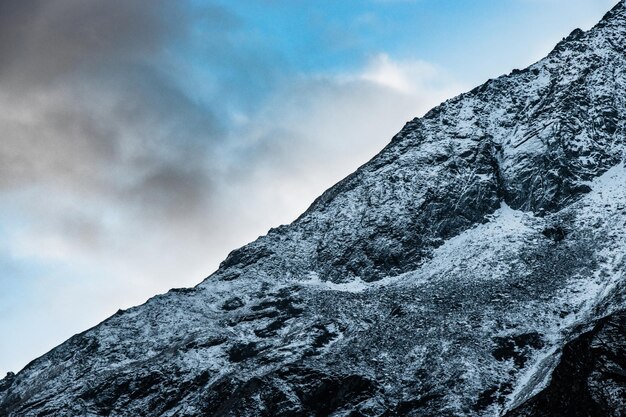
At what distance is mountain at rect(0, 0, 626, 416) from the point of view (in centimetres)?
7531

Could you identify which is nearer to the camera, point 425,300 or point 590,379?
point 590,379

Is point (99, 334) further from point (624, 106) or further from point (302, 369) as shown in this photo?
point (624, 106)

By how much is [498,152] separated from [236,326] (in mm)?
48313

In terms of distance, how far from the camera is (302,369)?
80062mm

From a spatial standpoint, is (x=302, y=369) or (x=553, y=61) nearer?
(x=302, y=369)

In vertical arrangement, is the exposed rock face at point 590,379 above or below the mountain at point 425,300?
below

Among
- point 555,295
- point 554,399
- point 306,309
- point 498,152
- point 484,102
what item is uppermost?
point 484,102

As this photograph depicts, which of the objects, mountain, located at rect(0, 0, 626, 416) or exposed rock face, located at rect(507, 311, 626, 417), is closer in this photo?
exposed rock face, located at rect(507, 311, 626, 417)

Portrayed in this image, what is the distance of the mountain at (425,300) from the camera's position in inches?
2965

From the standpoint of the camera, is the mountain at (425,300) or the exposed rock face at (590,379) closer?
the exposed rock face at (590,379)

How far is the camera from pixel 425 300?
90500 mm

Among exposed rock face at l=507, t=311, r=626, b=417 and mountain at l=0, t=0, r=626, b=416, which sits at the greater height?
mountain at l=0, t=0, r=626, b=416

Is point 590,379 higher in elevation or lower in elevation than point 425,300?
lower

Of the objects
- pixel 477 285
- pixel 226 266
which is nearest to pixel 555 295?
pixel 477 285
